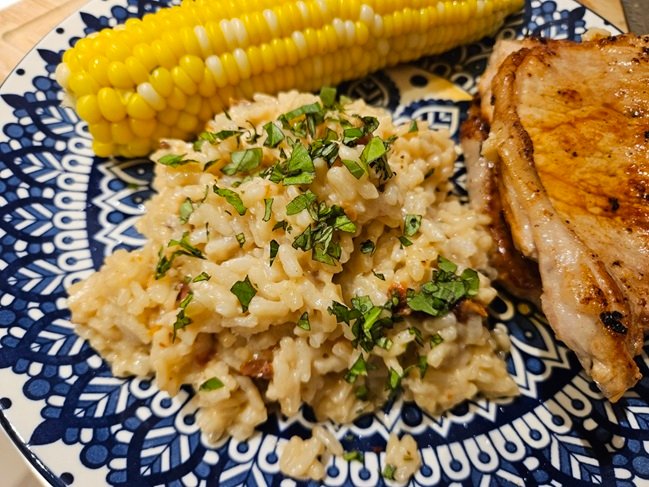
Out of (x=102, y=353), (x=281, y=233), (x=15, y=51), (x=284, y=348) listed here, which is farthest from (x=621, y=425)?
(x=15, y=51)

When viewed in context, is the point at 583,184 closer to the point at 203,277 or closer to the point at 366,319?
the point at 366,319

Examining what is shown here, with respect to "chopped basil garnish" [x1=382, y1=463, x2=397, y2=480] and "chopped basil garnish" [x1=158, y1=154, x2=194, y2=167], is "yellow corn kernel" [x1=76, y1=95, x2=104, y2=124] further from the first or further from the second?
"chopped basil garnish" [x1=382, y1=463, x2=397, y2=480]

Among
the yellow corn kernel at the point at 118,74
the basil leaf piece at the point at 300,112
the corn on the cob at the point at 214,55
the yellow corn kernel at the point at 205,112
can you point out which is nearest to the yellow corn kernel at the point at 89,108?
the corn on the cob at the point at 214,55

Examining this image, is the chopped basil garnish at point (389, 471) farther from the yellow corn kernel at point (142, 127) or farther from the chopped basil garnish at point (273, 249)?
the yellow corn kernel at point (142, 127)

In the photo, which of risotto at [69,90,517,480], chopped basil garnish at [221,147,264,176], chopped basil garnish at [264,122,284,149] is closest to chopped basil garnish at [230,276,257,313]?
risotto at [69,90,517,480]

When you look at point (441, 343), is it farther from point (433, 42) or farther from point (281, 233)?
point (433, 42)

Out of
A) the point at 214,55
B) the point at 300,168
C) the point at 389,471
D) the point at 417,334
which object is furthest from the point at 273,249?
the point at 214,55

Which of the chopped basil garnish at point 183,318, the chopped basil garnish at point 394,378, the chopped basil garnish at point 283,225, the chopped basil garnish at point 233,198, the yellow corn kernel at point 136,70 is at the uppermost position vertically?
the yellow corn kernel at point 136,70
